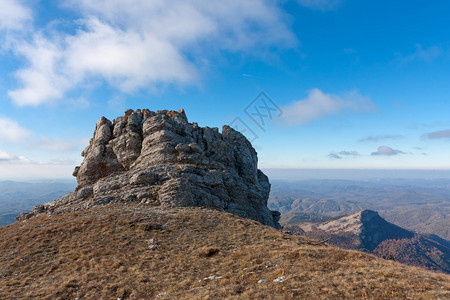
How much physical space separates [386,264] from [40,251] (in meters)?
33.8

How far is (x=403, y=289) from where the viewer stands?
12.7 metres

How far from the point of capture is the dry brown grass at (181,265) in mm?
14234

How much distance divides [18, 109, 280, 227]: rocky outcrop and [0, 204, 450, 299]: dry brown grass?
9549 millimetres

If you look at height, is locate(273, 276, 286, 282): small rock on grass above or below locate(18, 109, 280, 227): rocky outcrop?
below

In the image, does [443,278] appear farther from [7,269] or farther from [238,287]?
[7,269]

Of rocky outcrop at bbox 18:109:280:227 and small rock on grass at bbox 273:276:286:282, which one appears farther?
rocky outcrop at bbox 18:109:280:227

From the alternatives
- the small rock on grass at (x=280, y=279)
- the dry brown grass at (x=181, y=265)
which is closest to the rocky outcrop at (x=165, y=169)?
the dry brown grass at (x=181, y=265)

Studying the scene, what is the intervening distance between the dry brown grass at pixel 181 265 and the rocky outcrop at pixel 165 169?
955cm

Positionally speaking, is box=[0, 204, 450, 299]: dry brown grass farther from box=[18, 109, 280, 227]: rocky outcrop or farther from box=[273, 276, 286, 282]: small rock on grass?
box=[18, 109, 280, 227]: rocky outcrop

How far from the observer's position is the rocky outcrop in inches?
1622

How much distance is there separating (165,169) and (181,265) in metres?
27.3

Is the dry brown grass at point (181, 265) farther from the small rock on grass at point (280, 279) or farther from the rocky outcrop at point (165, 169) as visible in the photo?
the rocky outcrop at point (165, 169)

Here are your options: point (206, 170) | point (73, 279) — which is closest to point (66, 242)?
point (73, 279)

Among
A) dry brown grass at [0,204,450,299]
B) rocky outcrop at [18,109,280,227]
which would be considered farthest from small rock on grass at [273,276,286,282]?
rocky outcrop at [18,109,280,227]
